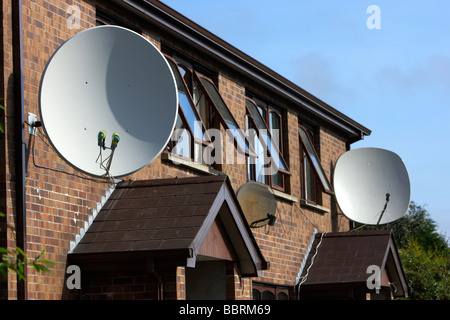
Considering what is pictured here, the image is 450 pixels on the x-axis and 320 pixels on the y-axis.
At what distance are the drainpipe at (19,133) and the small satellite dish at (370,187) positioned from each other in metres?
9.68

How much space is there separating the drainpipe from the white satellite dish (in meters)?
0.50

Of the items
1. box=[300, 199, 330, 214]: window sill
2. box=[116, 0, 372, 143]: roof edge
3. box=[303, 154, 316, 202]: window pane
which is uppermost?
box=[116, 0, 372, 143]: roof edge

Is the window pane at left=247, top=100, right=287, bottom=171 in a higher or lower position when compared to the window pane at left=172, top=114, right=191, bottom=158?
higher

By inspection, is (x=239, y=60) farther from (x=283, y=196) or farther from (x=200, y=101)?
(x=283, y=196)

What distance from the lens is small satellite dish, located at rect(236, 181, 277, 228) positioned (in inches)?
577

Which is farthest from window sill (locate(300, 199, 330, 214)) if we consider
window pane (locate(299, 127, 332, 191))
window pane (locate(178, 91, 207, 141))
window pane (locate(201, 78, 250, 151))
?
window pane (locate(178, 91, 207, 141))

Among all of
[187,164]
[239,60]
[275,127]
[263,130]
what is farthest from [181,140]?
[275,127]

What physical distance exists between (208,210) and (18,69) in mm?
2906

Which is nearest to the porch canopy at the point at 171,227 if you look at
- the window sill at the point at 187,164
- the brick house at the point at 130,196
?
the brick house at the point at 130,196

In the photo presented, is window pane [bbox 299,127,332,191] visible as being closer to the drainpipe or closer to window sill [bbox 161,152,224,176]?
window sill [bbox 161,152,224,176]

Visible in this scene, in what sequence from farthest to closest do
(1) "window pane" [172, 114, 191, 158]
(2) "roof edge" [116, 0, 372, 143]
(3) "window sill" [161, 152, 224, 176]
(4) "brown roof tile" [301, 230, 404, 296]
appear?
(4) "brown roof tile" [301, 230, 404, 296] < (1) "window pane" [172, 114, 191, 158] < (2) "roof edge" [116, 0, 372, 143] < (3) "window sill" [161, 152, 224, 176]

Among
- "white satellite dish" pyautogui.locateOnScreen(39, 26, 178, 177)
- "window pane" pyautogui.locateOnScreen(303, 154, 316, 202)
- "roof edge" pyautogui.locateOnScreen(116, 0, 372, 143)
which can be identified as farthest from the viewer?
"window pane" pyautogui.locateOnScreen(303, 154, 316, 202)
